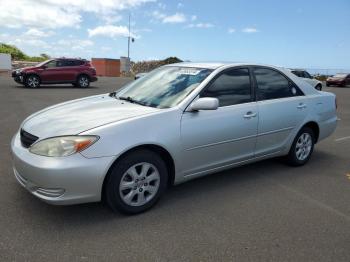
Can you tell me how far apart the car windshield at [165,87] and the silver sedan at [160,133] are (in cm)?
1

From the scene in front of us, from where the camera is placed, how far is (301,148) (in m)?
5.75

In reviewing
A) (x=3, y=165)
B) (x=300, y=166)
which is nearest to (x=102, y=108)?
(x=3, y=165)

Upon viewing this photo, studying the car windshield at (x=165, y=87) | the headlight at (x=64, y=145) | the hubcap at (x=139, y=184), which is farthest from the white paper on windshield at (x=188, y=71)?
the headlight at (x=64, y=145)

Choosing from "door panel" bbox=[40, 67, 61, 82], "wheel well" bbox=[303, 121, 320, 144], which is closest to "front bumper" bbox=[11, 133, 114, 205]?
"wheel well" bbox=[303, 121, 320, 144]

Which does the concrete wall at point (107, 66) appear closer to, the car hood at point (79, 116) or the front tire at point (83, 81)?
the front tire at point (83, 81)

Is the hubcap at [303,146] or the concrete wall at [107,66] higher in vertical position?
the concrete wall at [107,66]

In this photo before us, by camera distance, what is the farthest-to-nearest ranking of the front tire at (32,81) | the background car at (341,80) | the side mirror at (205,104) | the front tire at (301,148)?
the background car at (341,80) → the front tire at (32,81) → the front tire at (301,148) → the side mirror at (205,104)

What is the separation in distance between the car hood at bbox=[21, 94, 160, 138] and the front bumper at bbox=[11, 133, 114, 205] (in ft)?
0.95

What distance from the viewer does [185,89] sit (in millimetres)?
4473

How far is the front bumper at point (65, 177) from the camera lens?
3479mm

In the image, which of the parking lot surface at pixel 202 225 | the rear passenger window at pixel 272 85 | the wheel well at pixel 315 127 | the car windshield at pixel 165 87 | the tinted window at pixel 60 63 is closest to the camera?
the parking lot surface at pixel 202 225

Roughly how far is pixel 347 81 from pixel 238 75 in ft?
105

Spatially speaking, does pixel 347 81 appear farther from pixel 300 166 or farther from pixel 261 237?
pixel 261 237

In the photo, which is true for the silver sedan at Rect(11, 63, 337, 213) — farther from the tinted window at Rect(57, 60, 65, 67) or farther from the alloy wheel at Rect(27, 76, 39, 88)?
the tinted window at Rect(57, 60, 65, 67)
